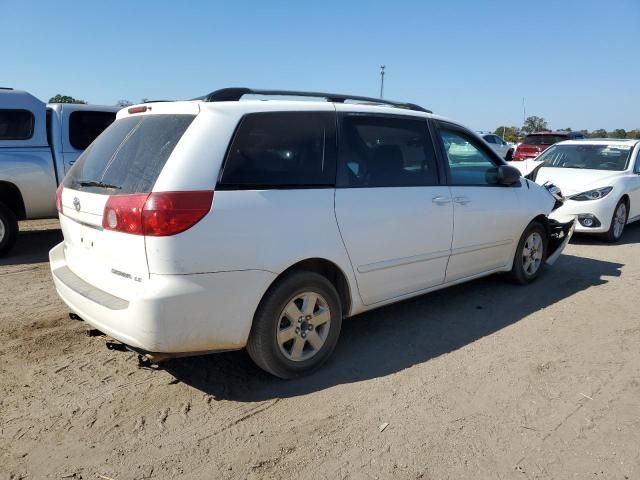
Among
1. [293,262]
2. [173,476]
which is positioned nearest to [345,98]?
[293,262]

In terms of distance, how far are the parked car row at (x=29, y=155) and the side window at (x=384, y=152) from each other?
4.94 m

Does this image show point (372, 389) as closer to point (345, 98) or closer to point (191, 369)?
point (191, 369)

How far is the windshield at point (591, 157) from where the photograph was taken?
8719 millimetres

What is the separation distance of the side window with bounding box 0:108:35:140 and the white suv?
389 centimetres

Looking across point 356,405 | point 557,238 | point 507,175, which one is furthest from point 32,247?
point 557,238

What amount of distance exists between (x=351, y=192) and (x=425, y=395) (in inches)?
56.8

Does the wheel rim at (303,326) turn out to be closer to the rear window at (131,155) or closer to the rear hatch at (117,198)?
the rear hatch at (117,198)

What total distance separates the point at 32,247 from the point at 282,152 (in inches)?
218

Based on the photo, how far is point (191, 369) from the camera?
359 cm

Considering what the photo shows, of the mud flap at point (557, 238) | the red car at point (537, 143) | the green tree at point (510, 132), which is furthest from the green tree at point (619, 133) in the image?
the mud flap at point (557, 238)

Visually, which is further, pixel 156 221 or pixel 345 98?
pixel 345 98

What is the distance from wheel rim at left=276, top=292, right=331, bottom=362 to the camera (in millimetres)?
3344

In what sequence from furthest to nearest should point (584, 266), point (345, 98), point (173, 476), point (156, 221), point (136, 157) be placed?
point (584, 266), point (345, 98), point (136, 157), point (156, 221), point (173, 476)

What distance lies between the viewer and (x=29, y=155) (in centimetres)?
684
